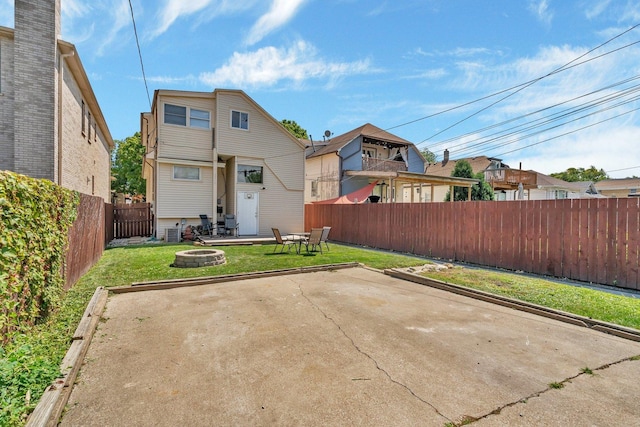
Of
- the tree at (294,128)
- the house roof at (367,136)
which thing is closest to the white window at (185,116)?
the house roof at (367,136)

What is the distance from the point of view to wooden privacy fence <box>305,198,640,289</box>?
666 cm

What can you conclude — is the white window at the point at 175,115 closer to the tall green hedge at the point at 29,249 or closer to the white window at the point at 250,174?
the white window at the point at 250,174

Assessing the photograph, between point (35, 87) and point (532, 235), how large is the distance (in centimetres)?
1448

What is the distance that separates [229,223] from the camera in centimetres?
1534

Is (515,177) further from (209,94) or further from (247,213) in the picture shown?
(209,94)

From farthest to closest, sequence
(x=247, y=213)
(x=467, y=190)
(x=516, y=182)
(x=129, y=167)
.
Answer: (x=129, y=167) < (x=516, y=182) < (x=467, y=190) < (x=247, y=213)

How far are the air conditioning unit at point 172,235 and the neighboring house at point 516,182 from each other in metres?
20.8

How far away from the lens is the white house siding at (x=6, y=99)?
930 cm

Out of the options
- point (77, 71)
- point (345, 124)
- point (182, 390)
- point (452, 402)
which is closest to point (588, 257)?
point (452, 402)

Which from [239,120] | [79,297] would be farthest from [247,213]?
[79,297]

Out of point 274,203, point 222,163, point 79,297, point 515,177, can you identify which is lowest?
point 79,297

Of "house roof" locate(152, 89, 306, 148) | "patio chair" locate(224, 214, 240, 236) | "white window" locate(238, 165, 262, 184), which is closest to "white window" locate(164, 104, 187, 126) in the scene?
"house roof" locate(152, 89, 306, 148)

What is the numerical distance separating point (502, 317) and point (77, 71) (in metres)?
14.4

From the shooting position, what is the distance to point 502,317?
15.5ft
